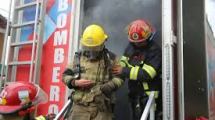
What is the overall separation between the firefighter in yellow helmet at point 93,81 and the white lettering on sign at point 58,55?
58cm

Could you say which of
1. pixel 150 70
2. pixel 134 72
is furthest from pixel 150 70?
pixel 134 72

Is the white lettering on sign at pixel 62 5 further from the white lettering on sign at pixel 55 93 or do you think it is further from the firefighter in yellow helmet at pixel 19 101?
the firefighter in yellow helmet at pixel 19 101

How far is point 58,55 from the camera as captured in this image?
14.2 feet

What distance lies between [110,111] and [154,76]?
55 cm

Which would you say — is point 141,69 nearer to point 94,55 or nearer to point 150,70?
point 150,70

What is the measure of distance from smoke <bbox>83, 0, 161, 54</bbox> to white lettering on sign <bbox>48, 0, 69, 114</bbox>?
36 cm

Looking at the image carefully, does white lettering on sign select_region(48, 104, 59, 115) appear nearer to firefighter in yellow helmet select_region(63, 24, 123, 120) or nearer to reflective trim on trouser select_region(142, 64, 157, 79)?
firefighter in yellow helmet select_region(63, 24, 123, 120)

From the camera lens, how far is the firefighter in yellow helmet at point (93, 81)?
3.53m

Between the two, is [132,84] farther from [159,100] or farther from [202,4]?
[202,4]

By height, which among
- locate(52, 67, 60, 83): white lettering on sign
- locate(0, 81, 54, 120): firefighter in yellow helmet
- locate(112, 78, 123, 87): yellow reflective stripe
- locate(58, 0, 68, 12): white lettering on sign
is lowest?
locate(0, 81, 54, 120): firefighter in yellow helmet

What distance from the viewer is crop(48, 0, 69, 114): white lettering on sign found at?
4.25m

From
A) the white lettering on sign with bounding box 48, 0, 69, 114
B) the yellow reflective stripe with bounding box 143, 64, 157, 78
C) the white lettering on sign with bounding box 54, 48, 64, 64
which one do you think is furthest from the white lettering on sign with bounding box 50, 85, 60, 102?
the yellow reflective stripe with bounding box 143, 64, 157, 78

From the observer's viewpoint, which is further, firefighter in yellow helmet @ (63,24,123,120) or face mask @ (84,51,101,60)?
face mask @ (84,51,101,60)

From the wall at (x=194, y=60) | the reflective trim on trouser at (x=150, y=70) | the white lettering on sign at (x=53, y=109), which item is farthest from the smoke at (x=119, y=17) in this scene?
the reflective trim on trouser at (x=150, y=70)
